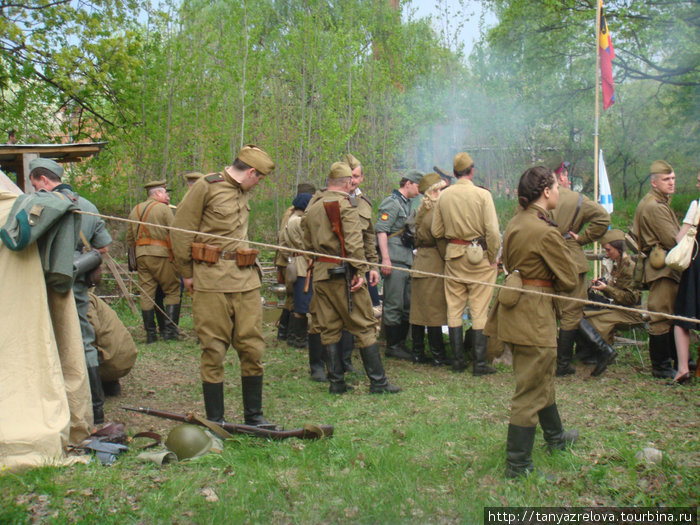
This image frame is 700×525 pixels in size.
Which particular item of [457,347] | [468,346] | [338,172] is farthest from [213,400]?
[468,346]

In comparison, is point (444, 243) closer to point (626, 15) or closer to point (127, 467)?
point (127, 467)

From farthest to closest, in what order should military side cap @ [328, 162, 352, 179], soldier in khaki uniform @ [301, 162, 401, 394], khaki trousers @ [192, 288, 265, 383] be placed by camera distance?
1. military side cap @ [328, 162, 352, 179]
2. soldier in khaki uniform @ [301, 162, 401, 394]
3. khaki trousers @ [192, 288, 265, 383]

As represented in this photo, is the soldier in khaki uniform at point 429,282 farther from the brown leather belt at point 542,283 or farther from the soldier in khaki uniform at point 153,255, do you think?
the soldier in khaki uniform at point 153,255

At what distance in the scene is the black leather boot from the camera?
23.0 feet

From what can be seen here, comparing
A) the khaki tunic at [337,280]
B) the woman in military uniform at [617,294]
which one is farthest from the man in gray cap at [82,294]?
the woman in military uniform at [617,294]

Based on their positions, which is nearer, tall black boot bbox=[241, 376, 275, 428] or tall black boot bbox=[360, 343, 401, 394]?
tall black boot bbox=[241, 376, 275, 428]

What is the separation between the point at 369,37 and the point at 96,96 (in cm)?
1016

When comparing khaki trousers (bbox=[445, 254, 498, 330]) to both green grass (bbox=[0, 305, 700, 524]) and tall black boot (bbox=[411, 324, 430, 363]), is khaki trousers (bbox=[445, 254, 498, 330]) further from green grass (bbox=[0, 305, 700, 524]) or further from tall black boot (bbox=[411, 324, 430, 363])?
green grass (bbox=[0, 305, 700, 524])

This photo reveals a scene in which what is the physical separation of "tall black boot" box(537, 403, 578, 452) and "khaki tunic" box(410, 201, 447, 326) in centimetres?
306

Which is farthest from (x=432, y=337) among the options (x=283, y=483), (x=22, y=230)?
(x=22, y=230)

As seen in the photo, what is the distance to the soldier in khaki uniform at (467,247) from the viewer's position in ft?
22.7

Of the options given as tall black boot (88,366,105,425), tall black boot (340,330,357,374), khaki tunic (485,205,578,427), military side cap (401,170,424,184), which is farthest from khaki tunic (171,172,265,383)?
military side cap (401,170,424,184)

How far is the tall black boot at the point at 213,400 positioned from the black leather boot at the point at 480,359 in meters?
3.10

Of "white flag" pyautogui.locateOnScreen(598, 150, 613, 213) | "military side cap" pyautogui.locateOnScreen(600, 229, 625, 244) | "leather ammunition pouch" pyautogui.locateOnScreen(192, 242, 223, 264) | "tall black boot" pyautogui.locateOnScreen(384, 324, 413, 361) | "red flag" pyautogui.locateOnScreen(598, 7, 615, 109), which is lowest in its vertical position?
"tall black boot" pyautogui.locateOnScreen(384, 324, 413, 361)
